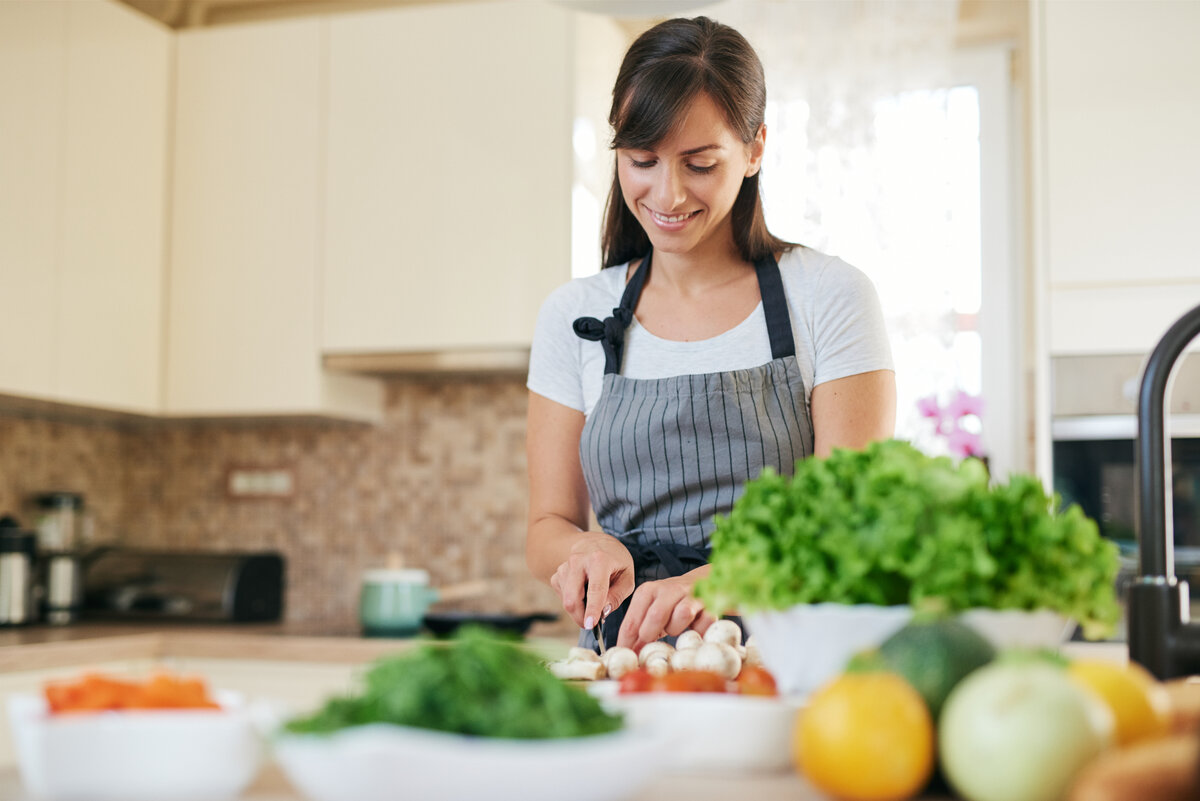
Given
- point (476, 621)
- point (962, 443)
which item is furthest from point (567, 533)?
point (962, 443)

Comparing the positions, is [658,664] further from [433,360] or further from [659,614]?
[433,360]

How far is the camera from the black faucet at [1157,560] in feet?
2.77

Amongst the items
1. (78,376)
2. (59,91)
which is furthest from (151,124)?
(78,376)

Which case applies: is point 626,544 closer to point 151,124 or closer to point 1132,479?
point 1132,479

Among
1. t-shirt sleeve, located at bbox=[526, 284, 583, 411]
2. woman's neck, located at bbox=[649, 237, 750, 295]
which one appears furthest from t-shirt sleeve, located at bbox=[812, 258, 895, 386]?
t-shirt sleeve, located at bbox=[526, 284, 583, 411]

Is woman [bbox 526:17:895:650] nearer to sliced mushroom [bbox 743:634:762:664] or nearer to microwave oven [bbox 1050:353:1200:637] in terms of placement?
sliced mushroom [bbox 743:634:762:664]

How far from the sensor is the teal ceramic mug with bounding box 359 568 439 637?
265cm

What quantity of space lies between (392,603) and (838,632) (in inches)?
82.1

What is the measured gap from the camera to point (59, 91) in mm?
2654

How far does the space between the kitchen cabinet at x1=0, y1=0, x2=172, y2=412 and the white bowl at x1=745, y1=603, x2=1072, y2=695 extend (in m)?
2.24

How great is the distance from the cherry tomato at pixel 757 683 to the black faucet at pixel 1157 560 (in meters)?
0.30

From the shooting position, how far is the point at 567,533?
150 centimetres

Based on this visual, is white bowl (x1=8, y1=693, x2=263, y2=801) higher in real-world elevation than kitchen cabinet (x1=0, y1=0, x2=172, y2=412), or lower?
lower

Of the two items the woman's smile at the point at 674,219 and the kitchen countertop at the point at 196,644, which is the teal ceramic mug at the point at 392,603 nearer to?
the kitchen countertop at the point at 196,644
